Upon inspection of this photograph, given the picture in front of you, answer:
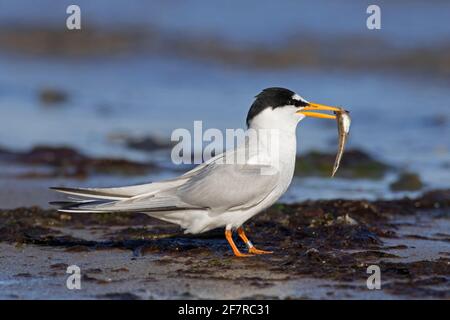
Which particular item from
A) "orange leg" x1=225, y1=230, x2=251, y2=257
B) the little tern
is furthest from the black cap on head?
"orange leg" x1=225, y1=230, x2=251, y2=257

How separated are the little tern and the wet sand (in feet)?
0.77

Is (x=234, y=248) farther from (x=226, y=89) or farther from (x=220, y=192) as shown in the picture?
(x=226, y=89)

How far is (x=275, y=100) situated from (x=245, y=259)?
1073 mm

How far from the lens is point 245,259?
5.37 m

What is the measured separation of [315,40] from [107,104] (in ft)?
15.4

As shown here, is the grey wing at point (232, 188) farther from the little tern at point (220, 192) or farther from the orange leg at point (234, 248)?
the orange leg at point (234, 248)

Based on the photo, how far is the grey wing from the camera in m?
5.39

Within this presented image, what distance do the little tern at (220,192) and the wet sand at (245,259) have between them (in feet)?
0.77

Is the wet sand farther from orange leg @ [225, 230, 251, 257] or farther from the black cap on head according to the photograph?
the black cap on head

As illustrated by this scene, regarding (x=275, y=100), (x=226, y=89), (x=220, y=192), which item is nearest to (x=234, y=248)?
(x=220, y=192)

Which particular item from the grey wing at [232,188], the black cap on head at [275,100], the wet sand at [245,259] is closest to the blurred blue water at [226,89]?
the wet sand at [245,259]

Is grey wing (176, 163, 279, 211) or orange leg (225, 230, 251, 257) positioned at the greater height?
grey wing (176, 163, 279, 211)

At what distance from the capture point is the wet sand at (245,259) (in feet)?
15.3

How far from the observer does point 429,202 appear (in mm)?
7293
